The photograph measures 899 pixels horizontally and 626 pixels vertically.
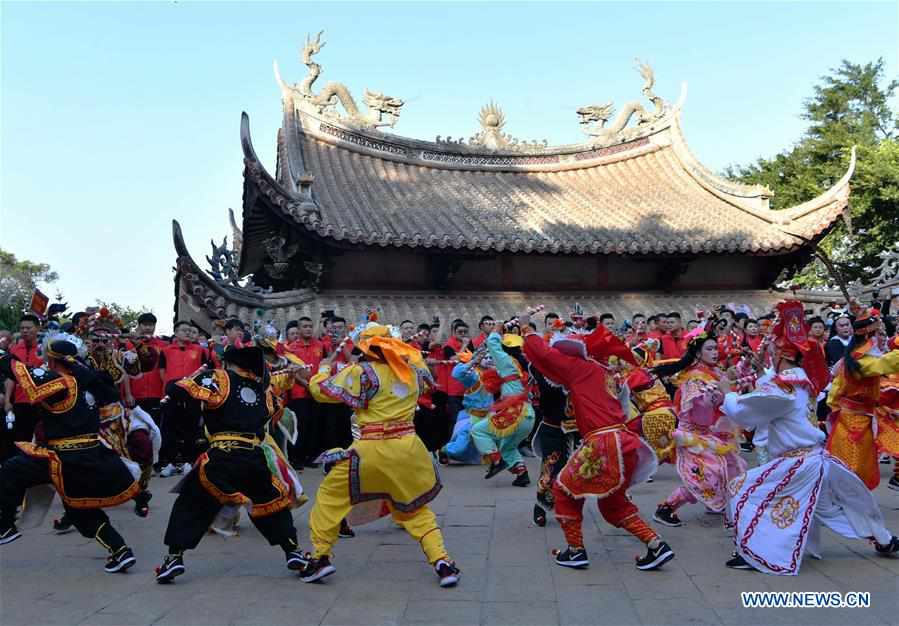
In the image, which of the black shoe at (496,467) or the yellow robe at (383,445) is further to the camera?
the black shoe at (496,467)

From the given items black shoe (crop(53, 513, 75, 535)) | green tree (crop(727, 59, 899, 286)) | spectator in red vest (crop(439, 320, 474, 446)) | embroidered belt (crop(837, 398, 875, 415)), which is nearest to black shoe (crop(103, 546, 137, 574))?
black shoe (crop(53, 513, 75, 535))

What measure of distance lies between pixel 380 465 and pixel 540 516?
1.98 meters

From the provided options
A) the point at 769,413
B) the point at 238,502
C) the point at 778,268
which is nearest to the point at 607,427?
the point at 769,413

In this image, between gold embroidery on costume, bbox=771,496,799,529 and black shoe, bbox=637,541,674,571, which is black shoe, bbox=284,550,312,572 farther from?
gold embroidery on costume, bbox=771,496,799,529

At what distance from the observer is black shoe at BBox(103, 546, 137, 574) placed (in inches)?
196

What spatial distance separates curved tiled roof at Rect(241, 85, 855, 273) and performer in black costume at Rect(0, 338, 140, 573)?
7509 mm

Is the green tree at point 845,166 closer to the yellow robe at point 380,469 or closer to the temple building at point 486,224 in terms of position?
the temple building at point 486,224

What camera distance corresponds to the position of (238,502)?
4.82 metres

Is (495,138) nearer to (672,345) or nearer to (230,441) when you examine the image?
(672,345)

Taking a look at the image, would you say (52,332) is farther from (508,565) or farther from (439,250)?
(439,250)

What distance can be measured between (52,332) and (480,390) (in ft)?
14.4

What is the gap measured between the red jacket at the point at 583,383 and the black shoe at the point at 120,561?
9.41 ft

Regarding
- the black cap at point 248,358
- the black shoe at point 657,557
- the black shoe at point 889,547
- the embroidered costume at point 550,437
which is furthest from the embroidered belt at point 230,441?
the black shoe at point 889,547

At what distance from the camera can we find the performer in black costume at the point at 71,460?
4.98 metres
